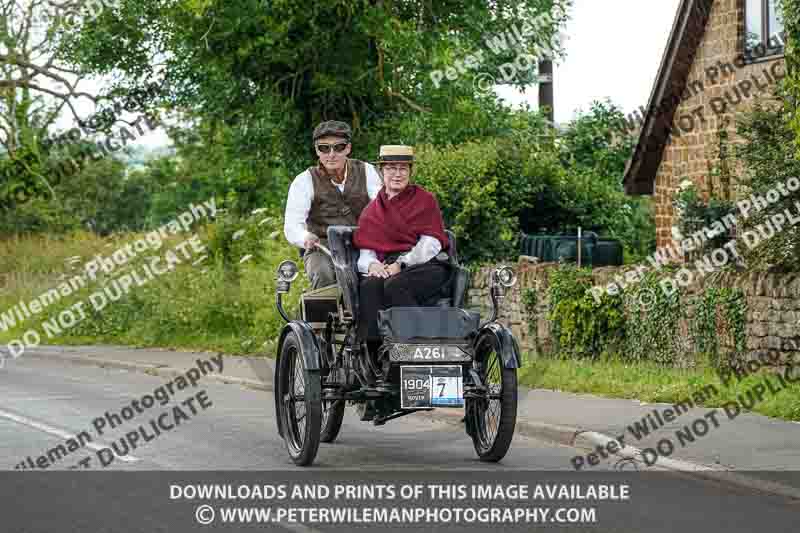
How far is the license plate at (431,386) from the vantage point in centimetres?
1009

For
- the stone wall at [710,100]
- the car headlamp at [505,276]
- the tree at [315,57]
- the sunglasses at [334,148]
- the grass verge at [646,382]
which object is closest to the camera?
the car headlamp at [505,276]

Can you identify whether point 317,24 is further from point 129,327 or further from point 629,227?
point 629,227

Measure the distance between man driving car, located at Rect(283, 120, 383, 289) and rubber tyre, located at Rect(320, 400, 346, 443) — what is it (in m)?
1.07

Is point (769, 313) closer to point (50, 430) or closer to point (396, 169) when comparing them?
point (396, 169)

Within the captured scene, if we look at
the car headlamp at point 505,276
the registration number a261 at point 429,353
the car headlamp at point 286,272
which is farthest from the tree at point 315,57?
the registration number a261 at point 429,353

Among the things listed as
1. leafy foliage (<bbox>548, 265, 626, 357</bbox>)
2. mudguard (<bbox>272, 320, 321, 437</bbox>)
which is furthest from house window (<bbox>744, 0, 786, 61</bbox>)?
mudguard (<bbox>272, 320, 321, 437</bbox>)

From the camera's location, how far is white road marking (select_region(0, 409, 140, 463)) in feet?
37.1

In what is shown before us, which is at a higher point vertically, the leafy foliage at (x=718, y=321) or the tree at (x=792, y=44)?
the tree at (x=792, y=44)

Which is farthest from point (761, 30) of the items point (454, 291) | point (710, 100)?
point (454, 291)

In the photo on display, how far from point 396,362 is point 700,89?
16.9 meters

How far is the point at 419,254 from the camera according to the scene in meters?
10.8

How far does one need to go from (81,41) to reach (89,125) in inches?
186

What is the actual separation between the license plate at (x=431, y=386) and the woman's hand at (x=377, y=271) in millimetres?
830

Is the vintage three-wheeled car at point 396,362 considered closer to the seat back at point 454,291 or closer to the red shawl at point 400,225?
the seat back at point 454,291
